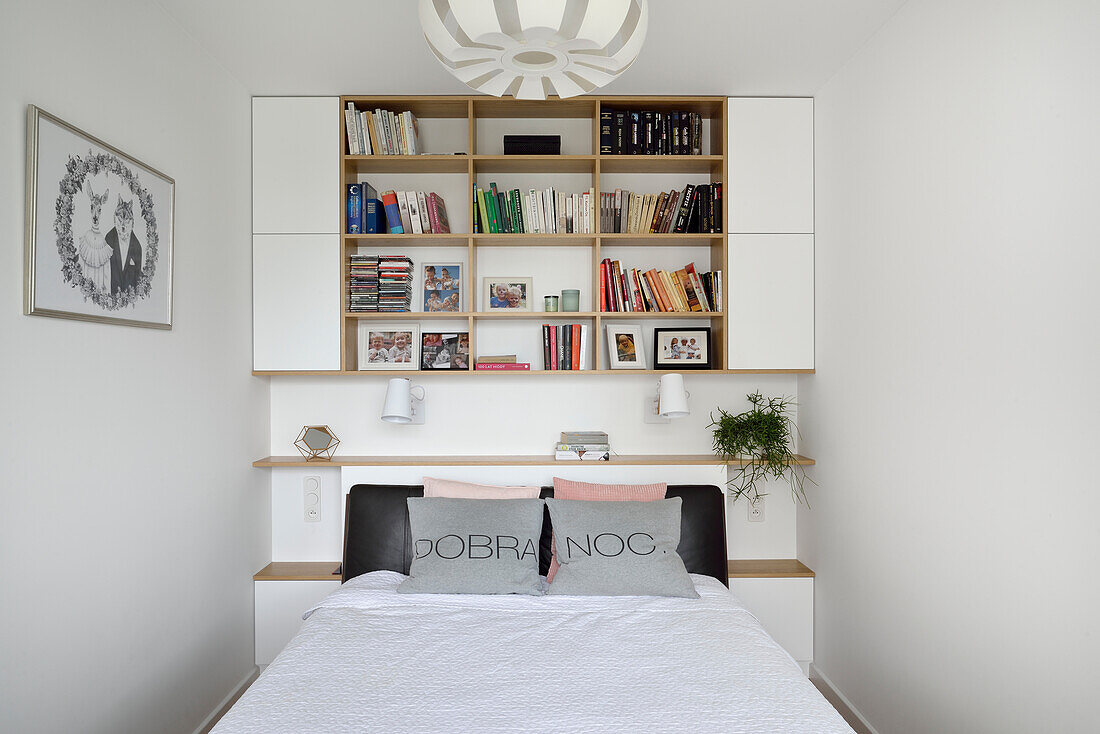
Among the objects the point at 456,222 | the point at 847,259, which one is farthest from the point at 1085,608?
the point at 456,222

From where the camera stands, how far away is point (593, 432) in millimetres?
3252

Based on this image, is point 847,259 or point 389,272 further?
point 389,272

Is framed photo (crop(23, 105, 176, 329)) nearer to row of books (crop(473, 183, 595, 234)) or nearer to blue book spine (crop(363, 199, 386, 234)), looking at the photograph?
blue book spine (crop(363, 199, 386, 234))

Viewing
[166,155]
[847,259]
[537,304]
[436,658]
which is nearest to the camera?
[436,658]

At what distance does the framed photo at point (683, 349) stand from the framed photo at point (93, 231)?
82.6 inches

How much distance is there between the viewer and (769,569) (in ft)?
10.4

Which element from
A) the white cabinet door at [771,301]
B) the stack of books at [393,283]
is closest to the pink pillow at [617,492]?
the white cabinet door at [771,301]

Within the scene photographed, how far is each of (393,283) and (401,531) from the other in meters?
1.14

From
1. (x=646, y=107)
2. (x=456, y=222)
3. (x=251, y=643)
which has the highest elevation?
(x=646, y=107)

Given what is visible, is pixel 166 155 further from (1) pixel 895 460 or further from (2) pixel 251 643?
(1) pixel 895 460

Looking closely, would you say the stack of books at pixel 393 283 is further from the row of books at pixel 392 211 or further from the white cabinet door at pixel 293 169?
the white cabinet door at pixel 293 169

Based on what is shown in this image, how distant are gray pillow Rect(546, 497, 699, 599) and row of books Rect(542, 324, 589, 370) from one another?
0.73 m

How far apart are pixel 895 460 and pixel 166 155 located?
2.88 metres

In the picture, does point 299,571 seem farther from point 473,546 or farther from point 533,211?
point 533,211
